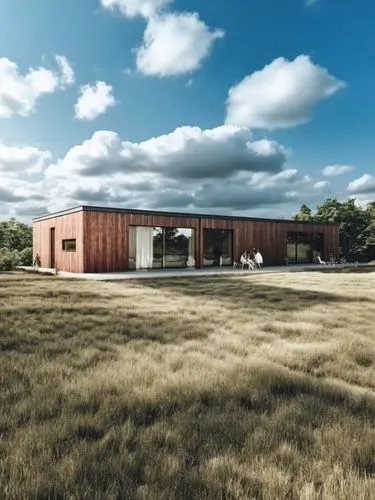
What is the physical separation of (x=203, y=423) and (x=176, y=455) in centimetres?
49

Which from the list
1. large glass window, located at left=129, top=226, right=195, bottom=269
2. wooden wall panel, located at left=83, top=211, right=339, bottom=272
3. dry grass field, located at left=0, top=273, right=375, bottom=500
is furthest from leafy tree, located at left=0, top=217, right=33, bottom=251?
dry grass field, located at left=0, top=273, right=375, bottom=500

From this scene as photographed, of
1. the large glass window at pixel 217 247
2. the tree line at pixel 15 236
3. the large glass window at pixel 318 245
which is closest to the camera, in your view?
the large glass window at pixel 217 247

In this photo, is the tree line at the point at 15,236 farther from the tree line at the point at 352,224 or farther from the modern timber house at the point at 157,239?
the modern timber house at the point at 157,239

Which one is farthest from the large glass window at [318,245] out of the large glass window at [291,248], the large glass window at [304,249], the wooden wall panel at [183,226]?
the large glass window at [291,248]

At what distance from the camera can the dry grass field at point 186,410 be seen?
1963mm

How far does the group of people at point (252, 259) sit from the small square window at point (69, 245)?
31.0ft

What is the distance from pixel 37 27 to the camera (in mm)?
13414

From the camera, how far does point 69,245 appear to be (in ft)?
63.3

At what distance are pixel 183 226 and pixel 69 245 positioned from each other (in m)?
6.48

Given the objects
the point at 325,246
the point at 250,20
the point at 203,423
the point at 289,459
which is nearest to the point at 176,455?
the point at 203,423

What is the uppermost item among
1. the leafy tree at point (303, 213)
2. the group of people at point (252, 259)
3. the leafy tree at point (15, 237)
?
the leafy tree at point (303, 213)

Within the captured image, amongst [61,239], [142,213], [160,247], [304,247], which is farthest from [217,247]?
[61,239]

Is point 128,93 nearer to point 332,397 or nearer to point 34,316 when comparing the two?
point 34,316

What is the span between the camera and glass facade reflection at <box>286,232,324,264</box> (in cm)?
2530
